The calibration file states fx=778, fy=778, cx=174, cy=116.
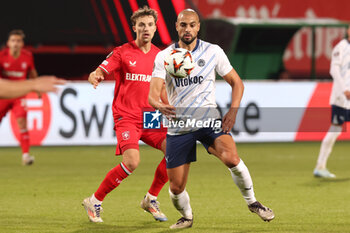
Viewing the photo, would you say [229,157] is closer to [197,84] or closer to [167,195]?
[197,84]

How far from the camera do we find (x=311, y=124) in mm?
16344

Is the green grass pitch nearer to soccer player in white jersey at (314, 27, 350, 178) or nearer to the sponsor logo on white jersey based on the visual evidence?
soccer player in white jersey at (314, 27, 350, 178)

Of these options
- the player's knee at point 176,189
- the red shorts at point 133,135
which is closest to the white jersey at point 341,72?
the red shorts at point 133,135

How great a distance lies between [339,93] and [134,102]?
4.21 metres

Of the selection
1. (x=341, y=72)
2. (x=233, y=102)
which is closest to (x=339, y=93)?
(x=341, y=72)

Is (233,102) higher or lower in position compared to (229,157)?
higher

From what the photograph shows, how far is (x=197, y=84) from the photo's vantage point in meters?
7.11

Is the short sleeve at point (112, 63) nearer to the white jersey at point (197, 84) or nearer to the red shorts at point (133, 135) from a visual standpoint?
the red shorts at point (133, 135)

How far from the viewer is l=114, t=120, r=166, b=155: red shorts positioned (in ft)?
26.0

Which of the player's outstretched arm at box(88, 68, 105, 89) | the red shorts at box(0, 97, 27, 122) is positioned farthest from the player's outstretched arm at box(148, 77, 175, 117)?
the red shorts at box(0, 97, 27, 122)

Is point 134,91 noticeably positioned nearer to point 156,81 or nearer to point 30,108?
point 156,81

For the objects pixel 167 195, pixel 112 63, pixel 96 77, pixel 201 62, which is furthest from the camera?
pixel 167 195

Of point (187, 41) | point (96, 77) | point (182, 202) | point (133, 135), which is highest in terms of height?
point (187, 41)

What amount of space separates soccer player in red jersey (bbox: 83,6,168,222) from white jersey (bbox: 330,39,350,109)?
396 centimetres
